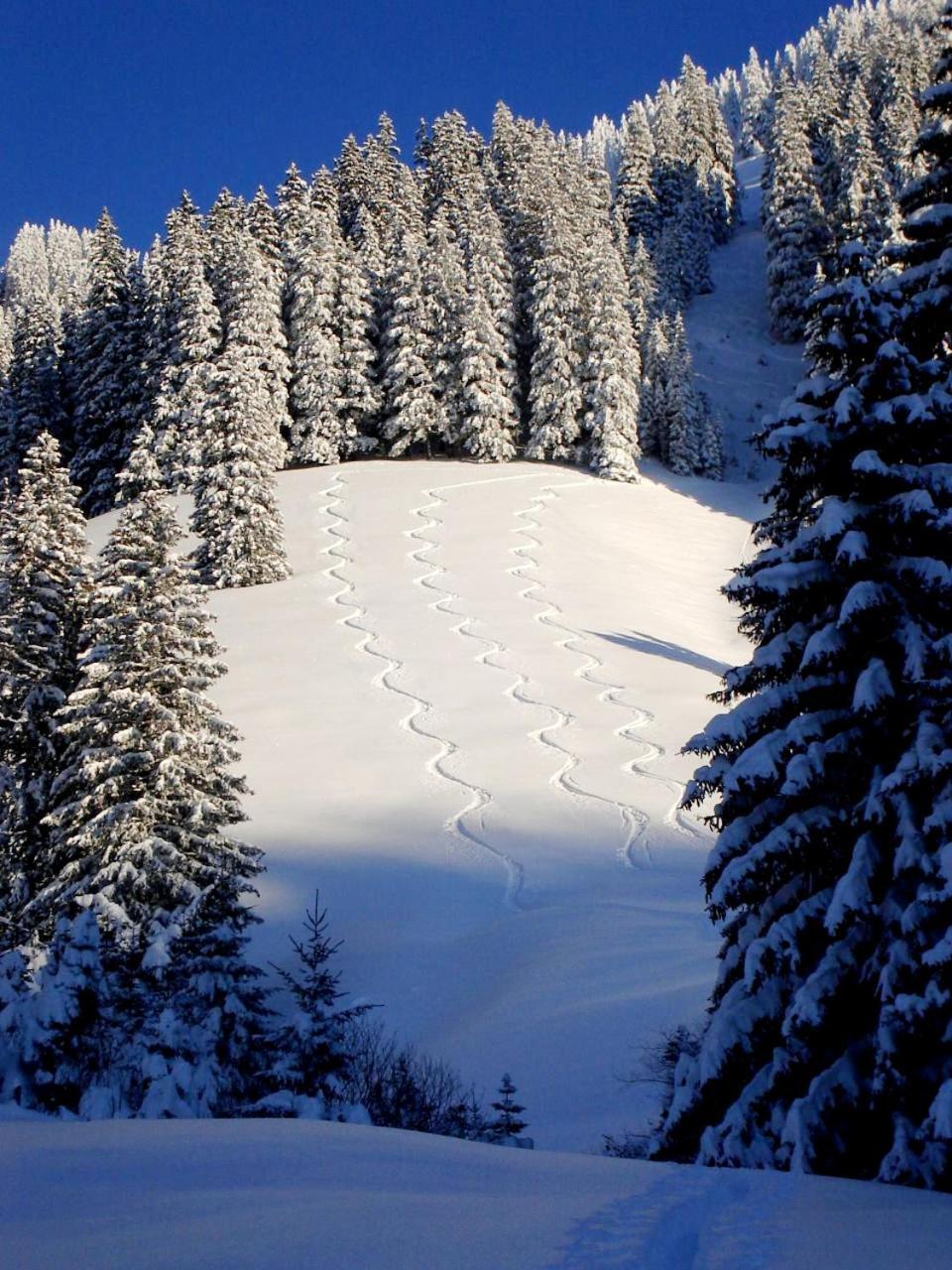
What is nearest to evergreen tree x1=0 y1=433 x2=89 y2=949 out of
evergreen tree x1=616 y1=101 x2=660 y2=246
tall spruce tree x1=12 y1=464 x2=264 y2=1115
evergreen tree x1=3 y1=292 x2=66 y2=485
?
tall spruce tree x1=12 y1=464 x2=264 y2=1115

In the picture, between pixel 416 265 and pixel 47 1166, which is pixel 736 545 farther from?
pixel 47 1166

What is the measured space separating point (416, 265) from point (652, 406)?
53.2ft

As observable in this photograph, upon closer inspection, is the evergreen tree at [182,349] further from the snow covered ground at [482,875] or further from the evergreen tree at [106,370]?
the snow covered ground at [482,875]

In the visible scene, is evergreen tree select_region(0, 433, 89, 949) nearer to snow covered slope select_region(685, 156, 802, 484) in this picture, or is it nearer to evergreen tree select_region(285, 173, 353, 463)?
evergreen tree select_region(285, 173, 353, 463)

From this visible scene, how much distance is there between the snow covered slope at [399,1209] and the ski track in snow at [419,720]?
11.2 meters

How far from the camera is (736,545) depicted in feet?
159

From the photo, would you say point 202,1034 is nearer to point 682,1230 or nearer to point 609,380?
point 682,1230

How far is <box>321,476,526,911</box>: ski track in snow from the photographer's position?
60.4 feet

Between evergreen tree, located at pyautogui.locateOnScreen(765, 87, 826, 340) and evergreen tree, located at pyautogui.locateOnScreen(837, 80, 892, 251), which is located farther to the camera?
evergreen tree, located at pyautogui.locateOnScreen(765, 87, 826, 340)

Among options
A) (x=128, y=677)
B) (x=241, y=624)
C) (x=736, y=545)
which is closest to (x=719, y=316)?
(x=736, y=545)

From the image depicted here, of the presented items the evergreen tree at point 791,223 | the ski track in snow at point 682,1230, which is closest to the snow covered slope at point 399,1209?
the ski track in snow at point 682,1230

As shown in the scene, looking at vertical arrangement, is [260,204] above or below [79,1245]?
above

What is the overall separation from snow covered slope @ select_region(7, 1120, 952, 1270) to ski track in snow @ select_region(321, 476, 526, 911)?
1120 cm

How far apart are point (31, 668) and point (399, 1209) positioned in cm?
1501
